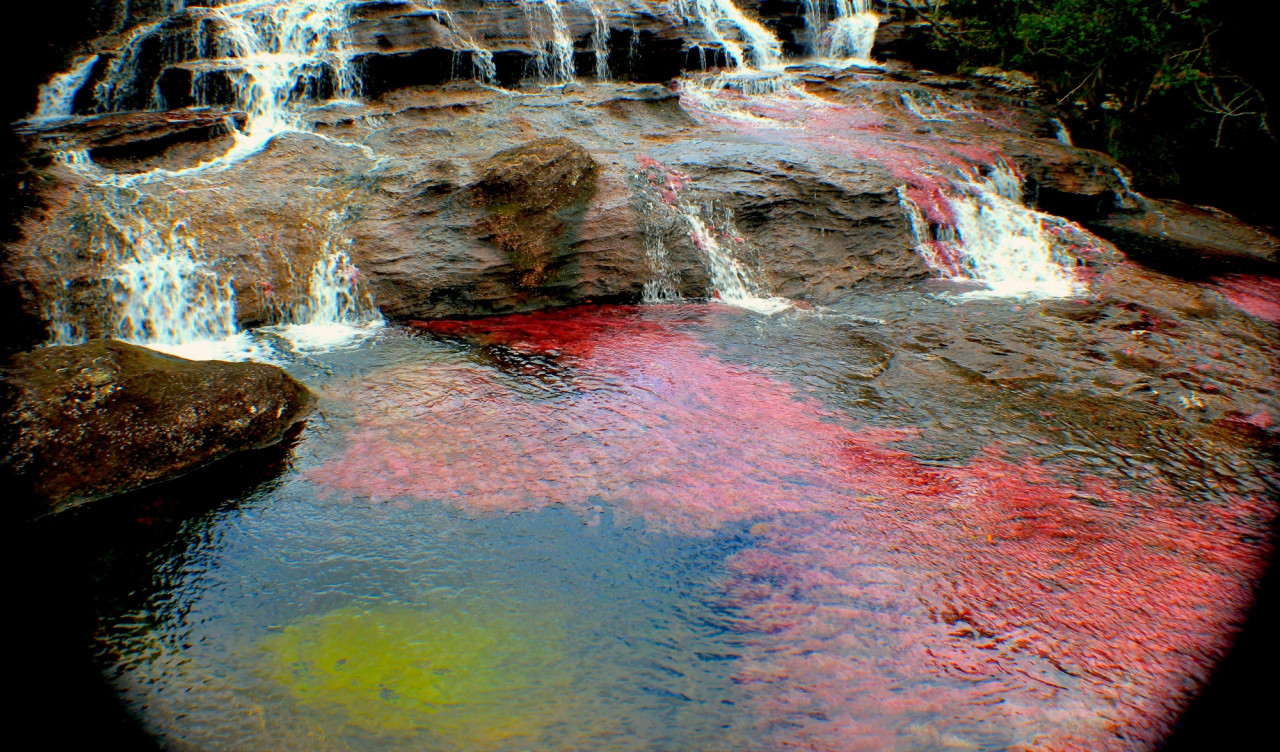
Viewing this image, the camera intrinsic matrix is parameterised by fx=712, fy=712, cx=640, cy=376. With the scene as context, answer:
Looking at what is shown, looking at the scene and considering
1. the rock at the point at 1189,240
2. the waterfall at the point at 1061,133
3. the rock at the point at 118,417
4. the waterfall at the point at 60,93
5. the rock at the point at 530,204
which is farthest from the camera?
the waterfall at the point at 1061,133

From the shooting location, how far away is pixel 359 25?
11.2m

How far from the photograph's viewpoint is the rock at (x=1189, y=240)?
8188 mm

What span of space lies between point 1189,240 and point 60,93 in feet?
48.7

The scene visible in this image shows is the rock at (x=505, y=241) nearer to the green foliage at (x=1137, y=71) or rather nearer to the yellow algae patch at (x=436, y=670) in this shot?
the yellow algae patch at (x=436, y=670)

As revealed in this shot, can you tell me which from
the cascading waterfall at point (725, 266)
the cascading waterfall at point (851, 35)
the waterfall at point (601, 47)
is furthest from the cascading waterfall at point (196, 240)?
the cascading waterfall at point (851, 35)

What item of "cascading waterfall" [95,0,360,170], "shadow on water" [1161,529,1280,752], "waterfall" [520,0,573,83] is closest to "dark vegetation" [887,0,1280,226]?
"waterfall" [520,0,573,83]

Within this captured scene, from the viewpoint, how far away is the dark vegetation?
29.6 ft

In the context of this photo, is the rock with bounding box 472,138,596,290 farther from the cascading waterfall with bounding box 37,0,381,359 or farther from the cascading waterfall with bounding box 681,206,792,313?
the cascading waterfall with bounding box 37,0,381,359

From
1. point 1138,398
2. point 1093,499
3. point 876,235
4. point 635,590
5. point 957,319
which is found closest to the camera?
point 635,590

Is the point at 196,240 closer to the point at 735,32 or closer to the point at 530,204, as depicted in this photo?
the point at 530,204

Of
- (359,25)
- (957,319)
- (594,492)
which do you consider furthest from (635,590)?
(359,25)

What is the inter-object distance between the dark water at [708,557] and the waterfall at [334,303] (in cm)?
110

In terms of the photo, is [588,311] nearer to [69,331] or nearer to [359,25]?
[69,331]

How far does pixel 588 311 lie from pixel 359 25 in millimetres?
7425
